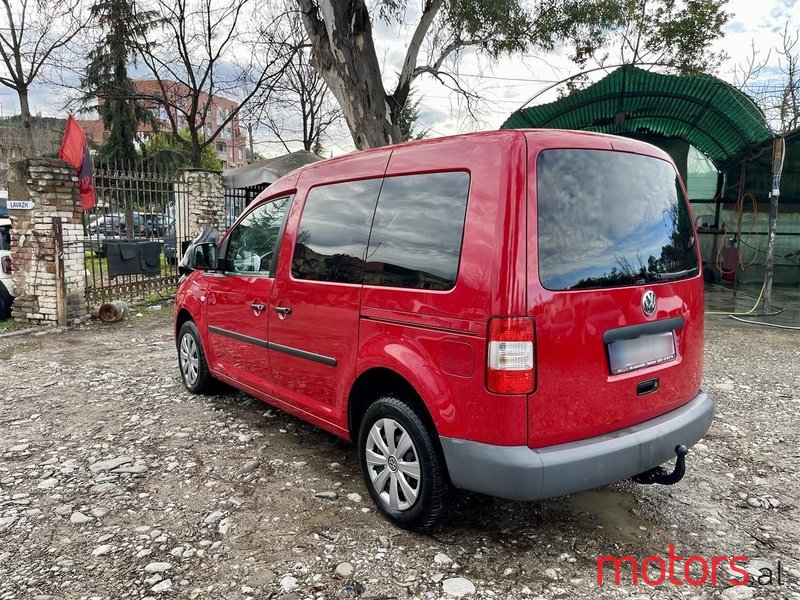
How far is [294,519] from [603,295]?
196cm

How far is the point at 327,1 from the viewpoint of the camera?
8.38m

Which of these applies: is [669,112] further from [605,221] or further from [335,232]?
[335,232]

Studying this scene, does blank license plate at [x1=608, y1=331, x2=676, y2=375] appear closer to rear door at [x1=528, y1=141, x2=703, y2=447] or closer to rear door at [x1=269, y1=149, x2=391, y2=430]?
rear door at [x1=528, y1=141, x2=703, y2=447]

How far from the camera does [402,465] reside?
2.75 meters

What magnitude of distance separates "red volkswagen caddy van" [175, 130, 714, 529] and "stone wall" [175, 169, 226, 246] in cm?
913

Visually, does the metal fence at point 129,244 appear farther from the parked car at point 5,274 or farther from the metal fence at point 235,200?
the metal fence at point 235,200

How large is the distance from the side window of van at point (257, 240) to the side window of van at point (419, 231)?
1.08 m

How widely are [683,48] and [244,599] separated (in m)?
17.1

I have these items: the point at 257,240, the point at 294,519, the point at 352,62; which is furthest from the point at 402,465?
the point at 352,62

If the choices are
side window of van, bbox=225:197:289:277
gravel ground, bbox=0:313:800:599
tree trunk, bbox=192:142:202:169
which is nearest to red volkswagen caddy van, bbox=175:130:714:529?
gravel ground, bbox=0:313:800:599

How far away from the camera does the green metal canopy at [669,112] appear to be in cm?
1026

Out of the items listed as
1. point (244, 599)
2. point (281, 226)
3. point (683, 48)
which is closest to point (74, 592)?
point (244, 599)

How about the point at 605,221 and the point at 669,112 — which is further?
the point at 669,112

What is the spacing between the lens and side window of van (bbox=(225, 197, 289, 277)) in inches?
149
